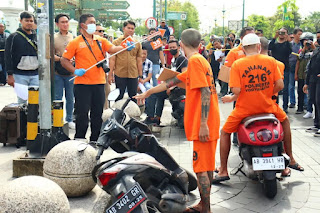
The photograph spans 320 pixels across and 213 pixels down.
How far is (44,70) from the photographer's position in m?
5.38

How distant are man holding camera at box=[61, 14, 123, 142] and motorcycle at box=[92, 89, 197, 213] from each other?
233 cm

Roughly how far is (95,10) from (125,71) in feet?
149

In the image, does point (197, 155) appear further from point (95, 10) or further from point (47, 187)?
point (95, 10)

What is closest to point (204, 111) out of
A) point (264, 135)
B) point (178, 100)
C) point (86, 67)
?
point (264, 135)

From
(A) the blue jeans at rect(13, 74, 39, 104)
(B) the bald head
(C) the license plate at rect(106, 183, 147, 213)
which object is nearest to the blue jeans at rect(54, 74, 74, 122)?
(A) the blue jeans at rect(13, 74, 39, 104)

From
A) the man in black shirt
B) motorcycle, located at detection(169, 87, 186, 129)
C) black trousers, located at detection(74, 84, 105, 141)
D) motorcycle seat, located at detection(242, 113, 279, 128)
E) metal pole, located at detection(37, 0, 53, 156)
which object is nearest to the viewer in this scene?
motorcycle seat, located at detection(242, 113, 279, 128)

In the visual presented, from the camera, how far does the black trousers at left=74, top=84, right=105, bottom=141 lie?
6668mm

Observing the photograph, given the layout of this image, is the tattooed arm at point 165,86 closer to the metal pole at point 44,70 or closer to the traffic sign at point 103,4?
the metal pole at point 44,70

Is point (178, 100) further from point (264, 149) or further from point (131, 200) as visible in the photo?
point (131, 200)

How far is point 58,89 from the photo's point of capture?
842 cm

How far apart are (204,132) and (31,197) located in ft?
5.67

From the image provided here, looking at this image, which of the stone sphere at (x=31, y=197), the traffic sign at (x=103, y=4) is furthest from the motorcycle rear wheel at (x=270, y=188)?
the traffic sign at (x=103, y=4)

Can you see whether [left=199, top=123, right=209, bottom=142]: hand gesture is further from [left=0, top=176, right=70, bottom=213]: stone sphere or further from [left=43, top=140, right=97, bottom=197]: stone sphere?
[left=0, top=176, right=70, bottom=213]: stone sphere

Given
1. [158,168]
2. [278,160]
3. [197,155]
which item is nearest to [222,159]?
[278,160]
